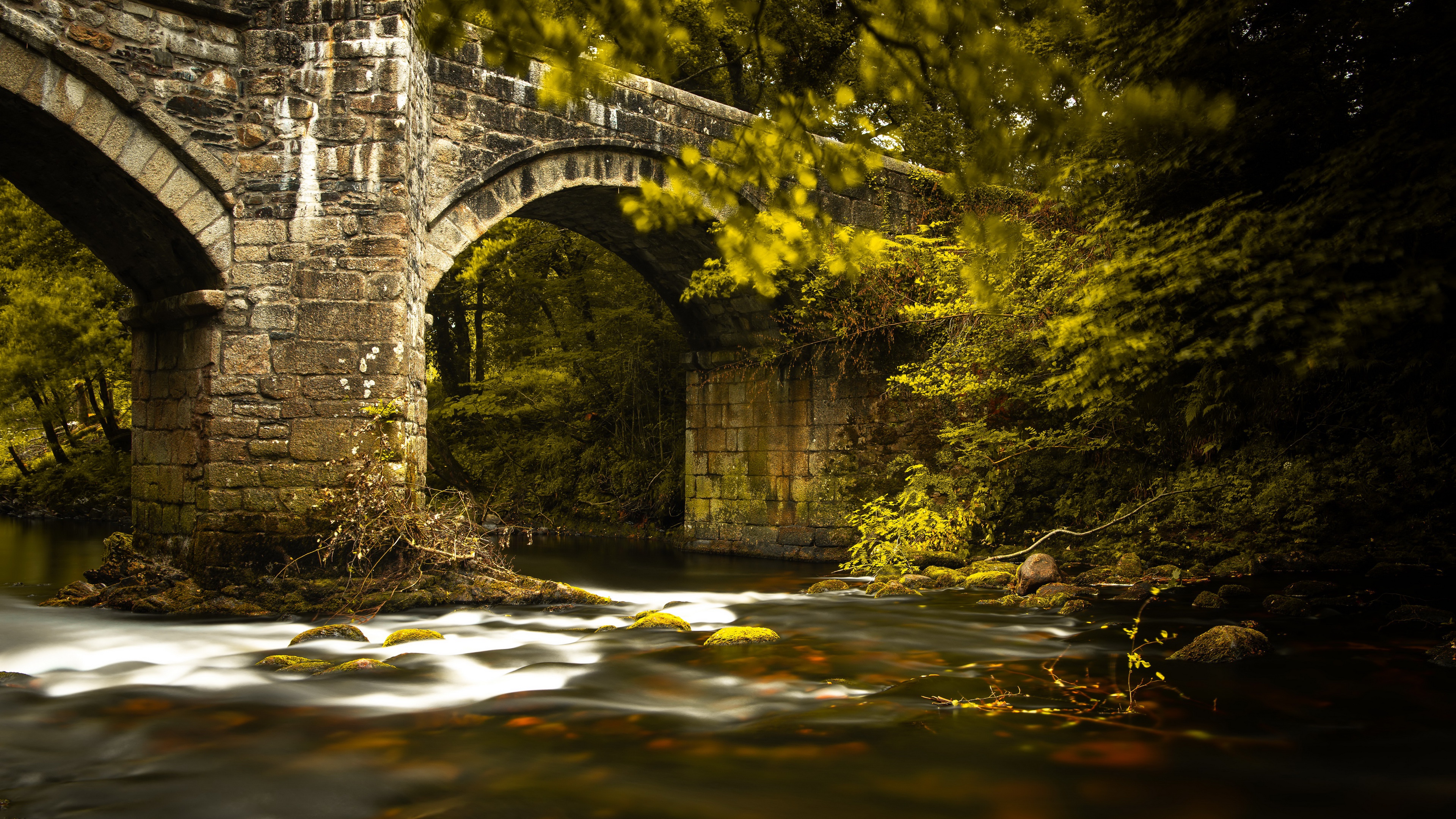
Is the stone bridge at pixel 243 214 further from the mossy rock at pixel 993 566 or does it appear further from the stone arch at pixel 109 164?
the mossy rock at pixel 993 566

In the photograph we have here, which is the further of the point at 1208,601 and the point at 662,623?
the point at 662,623

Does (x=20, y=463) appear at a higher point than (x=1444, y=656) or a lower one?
higher

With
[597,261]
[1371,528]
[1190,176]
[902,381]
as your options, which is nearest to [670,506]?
[597,261]

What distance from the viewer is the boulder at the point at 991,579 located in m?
7.30

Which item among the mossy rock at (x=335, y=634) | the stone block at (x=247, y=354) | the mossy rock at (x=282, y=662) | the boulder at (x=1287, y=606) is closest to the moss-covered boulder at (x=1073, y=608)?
the boulder at (x=1287, y=606)

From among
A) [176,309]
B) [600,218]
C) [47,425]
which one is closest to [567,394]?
[600,218]

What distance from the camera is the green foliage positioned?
13.1 meters

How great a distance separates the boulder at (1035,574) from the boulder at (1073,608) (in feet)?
1.86

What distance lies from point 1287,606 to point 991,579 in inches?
89.0

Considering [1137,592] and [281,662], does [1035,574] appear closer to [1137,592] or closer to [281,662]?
[1137,592]

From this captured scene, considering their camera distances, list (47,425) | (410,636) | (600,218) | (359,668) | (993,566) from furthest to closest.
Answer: (47,425) → (600,218) → (993,566) → (410,636) → (359,668)

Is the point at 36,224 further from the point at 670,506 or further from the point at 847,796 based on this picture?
the point at 847,796

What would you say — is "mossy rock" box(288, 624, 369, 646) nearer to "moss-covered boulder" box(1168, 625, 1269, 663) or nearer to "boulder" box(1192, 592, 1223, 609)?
"moss-covered boulder" box(1168, 625, 1269, 663)

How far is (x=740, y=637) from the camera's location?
17.7 feet
